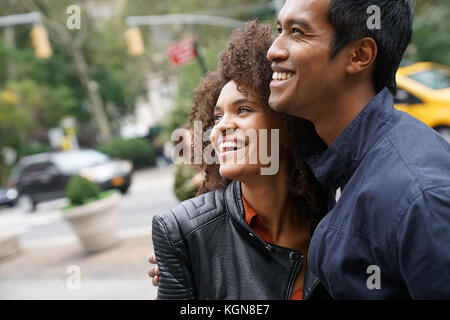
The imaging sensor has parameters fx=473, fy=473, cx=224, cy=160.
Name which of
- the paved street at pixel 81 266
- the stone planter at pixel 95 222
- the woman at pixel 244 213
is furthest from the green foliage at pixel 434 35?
the woman at pixel 244 213

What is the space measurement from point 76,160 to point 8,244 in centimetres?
647

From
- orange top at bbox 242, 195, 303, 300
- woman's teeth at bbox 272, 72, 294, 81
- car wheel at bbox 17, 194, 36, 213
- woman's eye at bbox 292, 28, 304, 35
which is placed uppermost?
woman's eye at bbox 292, 28, 304, 35

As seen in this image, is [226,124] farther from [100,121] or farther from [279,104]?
[100,121]

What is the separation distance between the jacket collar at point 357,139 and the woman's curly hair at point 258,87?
0.38 metres

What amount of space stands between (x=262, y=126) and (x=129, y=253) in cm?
578

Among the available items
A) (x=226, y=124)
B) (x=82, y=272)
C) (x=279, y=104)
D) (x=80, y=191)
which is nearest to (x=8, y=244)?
(x=80, y=191)

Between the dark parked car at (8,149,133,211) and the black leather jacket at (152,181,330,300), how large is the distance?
509 inches

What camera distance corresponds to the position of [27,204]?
1728 cm

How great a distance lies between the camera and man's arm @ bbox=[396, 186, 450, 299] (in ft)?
3.48

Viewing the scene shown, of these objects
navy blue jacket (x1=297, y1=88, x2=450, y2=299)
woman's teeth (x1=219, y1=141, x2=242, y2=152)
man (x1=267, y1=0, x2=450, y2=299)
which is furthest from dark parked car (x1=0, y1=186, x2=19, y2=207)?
navy blue jacket (x1=297, y1=88, x2=450, y2=299)

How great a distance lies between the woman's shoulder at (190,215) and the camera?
1675 mm

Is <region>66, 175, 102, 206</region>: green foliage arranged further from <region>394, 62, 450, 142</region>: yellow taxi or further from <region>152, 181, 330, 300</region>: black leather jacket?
<region>152, 181, 330, 300</region>: black leather jacket

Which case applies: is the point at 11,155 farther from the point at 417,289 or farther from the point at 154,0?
the point at 417,289

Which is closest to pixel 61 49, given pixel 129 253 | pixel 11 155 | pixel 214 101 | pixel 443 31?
pixel 11 155
